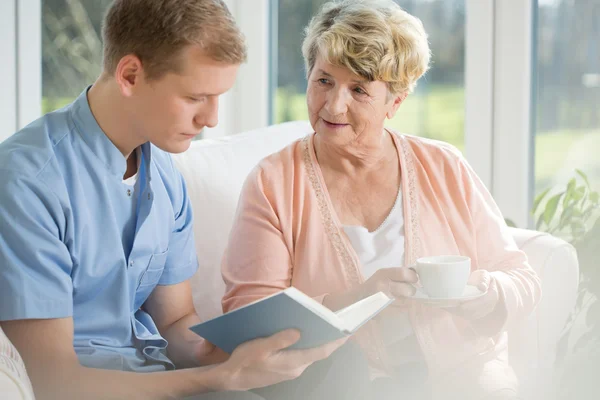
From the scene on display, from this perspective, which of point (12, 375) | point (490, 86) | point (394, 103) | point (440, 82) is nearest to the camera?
point (12, 375)

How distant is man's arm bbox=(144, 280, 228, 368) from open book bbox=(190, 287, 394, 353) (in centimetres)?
26

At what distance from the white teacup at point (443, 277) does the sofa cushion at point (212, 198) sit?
0.63 meters

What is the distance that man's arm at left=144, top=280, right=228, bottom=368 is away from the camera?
1463 millimetres

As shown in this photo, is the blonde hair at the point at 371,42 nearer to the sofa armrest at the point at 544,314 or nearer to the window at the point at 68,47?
the sofa armrest at the point at 544,314

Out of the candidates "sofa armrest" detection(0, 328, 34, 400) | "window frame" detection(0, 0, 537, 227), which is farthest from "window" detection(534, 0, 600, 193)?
"sofa armrest" detection(0, 328, 34, 400)

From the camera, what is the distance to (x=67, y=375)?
3.86 feet

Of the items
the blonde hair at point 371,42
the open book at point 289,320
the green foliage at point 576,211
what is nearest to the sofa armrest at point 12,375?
the open book at point 289,320

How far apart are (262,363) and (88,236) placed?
1.24ft

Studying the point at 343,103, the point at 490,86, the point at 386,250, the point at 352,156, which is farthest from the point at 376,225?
the point at 490,86

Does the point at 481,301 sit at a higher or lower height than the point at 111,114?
lower

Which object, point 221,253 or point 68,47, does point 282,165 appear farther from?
point 68,47

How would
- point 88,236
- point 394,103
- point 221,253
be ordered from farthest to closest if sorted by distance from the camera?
point 221,253, point 394,103, point 88,236

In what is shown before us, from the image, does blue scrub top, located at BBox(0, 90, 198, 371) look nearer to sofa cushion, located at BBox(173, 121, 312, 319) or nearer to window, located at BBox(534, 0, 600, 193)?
sofa cushion, located at BBox(173, 121, 312, 319)

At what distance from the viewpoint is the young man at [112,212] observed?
1.16m
